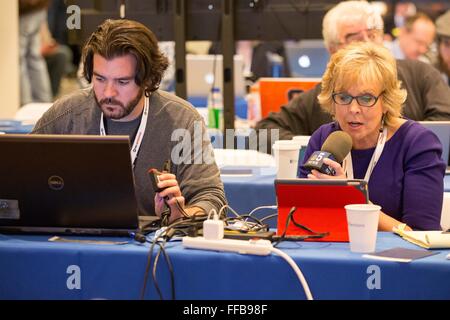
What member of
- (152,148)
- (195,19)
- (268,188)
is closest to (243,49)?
(195,19)

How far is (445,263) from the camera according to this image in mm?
2469

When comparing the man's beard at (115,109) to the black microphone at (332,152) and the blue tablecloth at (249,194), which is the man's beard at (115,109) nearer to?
the black microphone at (332,152)

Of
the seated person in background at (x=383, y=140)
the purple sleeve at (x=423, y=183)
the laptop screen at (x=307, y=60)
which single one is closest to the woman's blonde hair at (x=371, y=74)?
the seated person in background at (x=383, y=140)

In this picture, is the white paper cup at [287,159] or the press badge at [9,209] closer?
the press badge at [9,209]

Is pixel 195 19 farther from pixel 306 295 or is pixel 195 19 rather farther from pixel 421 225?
pixel 306 295

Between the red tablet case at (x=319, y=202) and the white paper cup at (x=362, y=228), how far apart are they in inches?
3.1

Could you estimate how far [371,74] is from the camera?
3.29 metres

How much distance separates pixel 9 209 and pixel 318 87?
100 inches

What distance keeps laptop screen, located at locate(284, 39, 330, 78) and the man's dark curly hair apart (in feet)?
11.5

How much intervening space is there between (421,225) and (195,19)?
2.52 metres

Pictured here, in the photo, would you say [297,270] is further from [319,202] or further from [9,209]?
[9,209]

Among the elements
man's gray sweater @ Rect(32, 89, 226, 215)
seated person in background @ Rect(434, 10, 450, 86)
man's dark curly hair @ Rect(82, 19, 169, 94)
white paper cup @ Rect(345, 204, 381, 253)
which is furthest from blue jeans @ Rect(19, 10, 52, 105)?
white paper cup @ Rect(345, 204, 381, 253)

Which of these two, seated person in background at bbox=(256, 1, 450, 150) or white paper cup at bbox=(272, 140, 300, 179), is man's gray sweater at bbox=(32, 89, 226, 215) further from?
seated person in background at bbox=(256, 1, 450, 150)

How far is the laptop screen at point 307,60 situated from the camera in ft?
22.6
